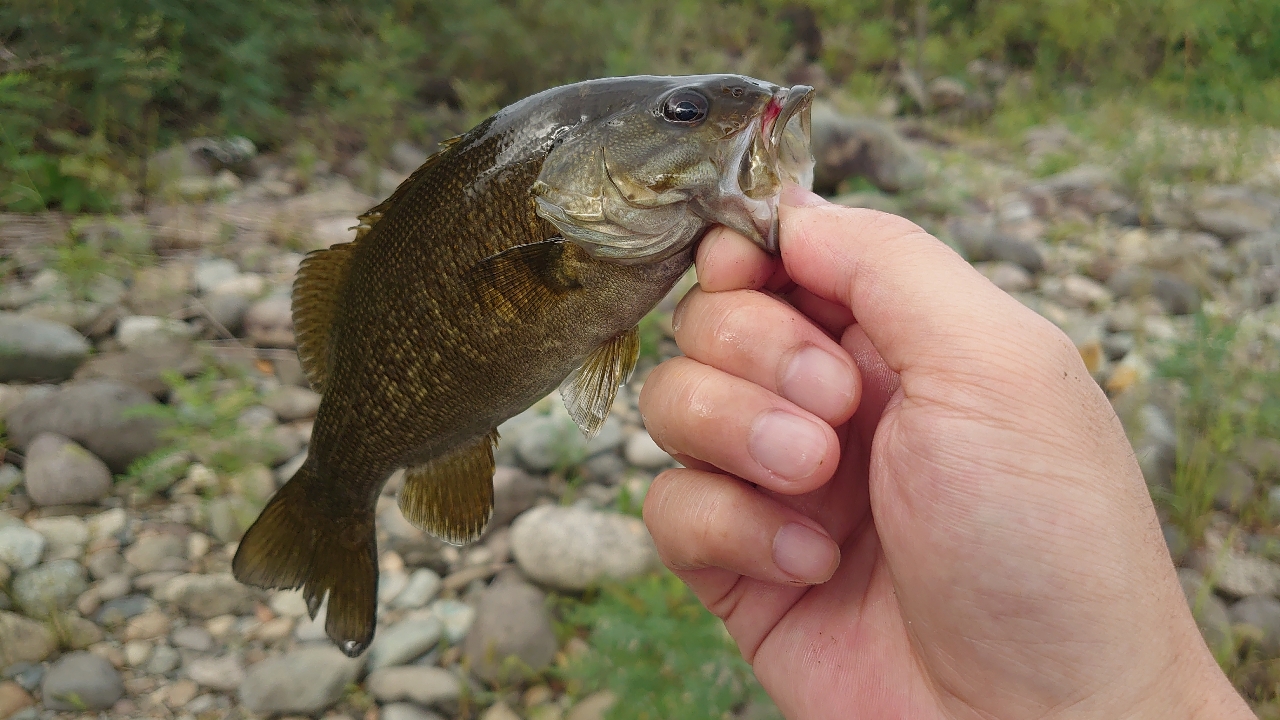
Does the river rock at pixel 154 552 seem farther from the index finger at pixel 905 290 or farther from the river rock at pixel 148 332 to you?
the index finger at pixel 905 290

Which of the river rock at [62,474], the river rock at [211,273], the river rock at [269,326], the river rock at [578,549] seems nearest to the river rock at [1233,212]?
the river rock at [578,549]

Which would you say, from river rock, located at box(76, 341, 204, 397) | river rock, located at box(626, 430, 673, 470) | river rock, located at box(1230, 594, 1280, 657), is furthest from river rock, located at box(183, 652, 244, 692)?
river rock, located at box(1230, 594, 1280, 657)

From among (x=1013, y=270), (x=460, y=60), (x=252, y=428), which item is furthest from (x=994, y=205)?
(x=252, y=428)

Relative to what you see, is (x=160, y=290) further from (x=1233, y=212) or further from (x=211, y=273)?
(x=1233, y=212)

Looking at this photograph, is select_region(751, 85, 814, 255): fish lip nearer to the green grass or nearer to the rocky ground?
the rocky ground

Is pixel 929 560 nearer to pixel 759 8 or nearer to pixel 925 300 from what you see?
pixel 925 300
